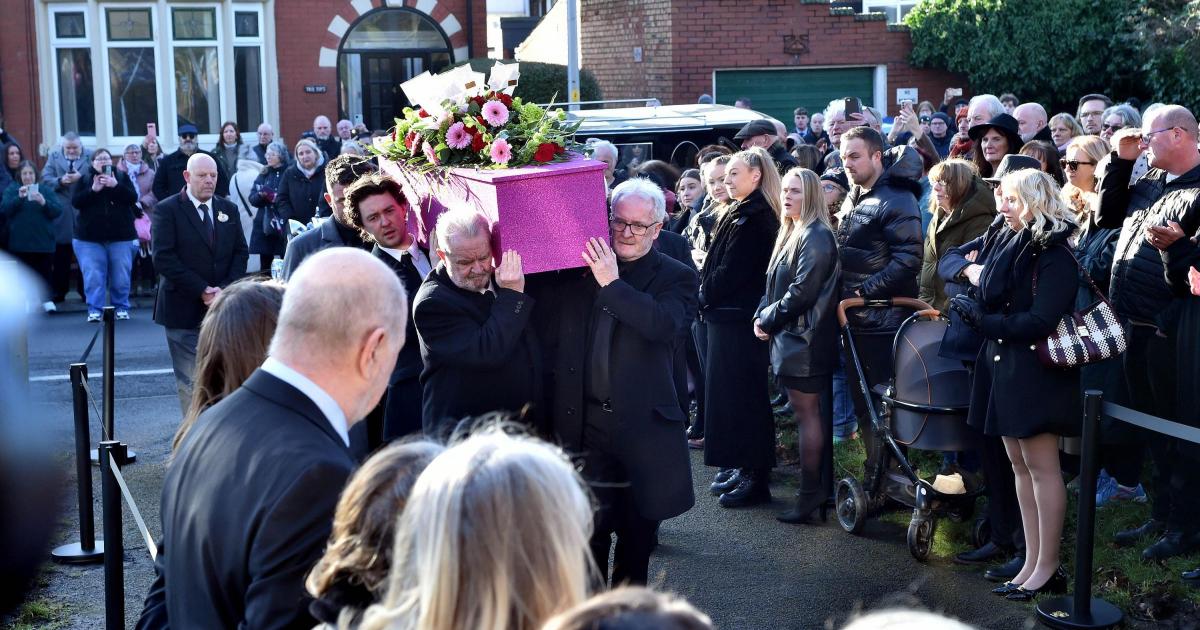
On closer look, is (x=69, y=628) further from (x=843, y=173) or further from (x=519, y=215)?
(x=843, y=173)

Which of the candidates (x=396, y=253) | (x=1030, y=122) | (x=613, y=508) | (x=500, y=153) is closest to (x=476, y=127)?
(x=500, y=153)

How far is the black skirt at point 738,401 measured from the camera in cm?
714

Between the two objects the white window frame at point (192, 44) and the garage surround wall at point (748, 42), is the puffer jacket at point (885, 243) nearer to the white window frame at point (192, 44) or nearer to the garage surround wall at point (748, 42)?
the garage surround wall at point (748, 42)

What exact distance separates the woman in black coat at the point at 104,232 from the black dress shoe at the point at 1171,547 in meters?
11.4

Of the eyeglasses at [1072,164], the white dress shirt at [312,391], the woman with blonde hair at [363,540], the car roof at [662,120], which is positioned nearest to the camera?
the woman with blonde hair at [363,540]

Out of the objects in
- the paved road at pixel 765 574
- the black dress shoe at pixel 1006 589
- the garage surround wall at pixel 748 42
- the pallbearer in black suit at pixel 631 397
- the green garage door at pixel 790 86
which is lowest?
the paved road at pixel 765 574

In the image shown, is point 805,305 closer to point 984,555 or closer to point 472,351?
point 984,555

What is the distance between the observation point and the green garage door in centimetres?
2044

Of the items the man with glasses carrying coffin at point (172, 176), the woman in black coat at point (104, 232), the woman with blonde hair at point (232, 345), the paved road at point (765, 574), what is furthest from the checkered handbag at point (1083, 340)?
the man with glasses carrying coffin at point (172, 176)

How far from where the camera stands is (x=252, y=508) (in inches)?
99.1

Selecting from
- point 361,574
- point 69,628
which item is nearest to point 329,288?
point 361,574

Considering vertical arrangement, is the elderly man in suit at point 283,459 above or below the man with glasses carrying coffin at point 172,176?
below

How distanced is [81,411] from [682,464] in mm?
3033

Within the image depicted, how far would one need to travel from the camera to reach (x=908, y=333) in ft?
20.6
